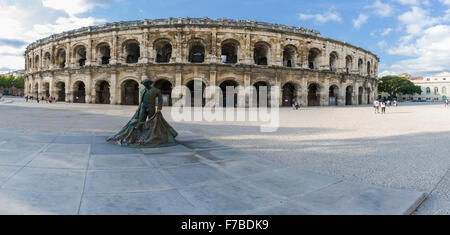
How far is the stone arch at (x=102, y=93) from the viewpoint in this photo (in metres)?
25.9

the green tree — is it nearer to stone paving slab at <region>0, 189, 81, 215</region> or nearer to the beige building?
the beige building

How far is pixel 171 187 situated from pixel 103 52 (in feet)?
94.8

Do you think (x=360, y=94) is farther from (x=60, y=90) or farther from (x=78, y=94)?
(x=60, y=90)

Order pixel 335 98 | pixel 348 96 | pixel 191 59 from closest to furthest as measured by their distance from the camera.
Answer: pixel 191 59 → pixel 335 98 → pixel 348 96

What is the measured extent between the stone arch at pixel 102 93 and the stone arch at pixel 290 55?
75.2 feet

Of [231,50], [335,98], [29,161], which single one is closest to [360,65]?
[335,98]

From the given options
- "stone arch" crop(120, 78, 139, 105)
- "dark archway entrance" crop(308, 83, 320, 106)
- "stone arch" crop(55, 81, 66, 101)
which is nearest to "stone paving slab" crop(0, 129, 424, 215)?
"stone arch" crop(120, 78, 139, 105)

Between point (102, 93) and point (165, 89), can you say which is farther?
point (102, 93)

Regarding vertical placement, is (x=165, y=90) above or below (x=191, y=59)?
below

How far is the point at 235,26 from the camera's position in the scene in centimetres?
2345

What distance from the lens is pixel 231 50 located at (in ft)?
88.2

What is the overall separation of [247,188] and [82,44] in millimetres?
30825
